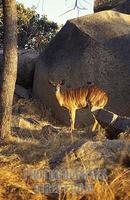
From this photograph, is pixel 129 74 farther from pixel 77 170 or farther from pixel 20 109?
pixel 77 170

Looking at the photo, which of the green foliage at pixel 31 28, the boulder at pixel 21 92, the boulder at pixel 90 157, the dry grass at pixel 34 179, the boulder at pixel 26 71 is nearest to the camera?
the dry grass at pixel 34 179

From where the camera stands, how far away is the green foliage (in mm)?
29422

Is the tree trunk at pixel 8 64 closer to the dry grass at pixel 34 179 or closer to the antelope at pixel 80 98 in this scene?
the dry grass at pixel 34 179

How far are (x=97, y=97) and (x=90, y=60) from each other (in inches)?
87.3

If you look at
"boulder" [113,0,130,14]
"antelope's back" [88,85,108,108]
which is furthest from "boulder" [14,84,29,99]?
"boulder" [113,0,130,14]

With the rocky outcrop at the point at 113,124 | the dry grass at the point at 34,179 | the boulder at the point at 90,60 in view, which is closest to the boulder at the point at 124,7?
the boulder at the point at 90,60

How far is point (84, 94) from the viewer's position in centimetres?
1659

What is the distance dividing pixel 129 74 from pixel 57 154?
9.32 metres

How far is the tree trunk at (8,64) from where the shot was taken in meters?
11.8

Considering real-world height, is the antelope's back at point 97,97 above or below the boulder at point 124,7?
below

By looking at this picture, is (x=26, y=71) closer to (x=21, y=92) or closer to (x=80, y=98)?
(x=21, y=92)

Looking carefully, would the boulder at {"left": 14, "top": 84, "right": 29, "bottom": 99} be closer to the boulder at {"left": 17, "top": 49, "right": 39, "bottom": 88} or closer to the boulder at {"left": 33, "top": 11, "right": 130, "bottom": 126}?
the boulder at {"left": 33, "top": 11, "right": 130, "bottom": 126}

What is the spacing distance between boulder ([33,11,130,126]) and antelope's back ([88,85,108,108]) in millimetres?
1375

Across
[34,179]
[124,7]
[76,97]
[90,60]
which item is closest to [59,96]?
[76,97]
